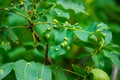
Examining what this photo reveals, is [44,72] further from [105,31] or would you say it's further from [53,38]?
[105,31]

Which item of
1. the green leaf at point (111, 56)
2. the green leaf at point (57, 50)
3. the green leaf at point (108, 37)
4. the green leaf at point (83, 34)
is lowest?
the green leaf at point (111, 56)

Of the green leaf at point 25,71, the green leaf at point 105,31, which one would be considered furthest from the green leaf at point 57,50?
the green leaf at point 105,31

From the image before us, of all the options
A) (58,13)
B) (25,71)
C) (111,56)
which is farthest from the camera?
(58,13)

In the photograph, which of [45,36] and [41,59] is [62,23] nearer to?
[45,36]

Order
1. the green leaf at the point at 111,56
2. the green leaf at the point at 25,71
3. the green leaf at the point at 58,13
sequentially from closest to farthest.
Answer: the green leaf at the point at 25,71 → the green leaf at the point at 111,56 → the green leaf at the point at 58,13

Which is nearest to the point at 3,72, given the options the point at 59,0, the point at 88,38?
the point at 88,38

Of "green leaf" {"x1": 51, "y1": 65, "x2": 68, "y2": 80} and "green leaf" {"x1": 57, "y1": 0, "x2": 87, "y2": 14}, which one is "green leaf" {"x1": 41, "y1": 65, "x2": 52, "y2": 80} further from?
"green leaf" {"x1": 57, "y1": 0, "x2": 87, "y2": 14}

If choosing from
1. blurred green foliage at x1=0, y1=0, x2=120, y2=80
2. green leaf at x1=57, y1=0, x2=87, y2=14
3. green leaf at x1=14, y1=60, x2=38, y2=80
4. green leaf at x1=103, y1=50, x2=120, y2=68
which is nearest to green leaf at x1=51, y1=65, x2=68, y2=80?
blurred green foliage at x1=0, y1=0, x2=120, y2=80

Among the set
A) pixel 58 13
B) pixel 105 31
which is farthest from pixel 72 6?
pixel 105 31

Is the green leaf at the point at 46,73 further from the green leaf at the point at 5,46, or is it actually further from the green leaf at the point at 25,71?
the green leaf at the point at 5,46
